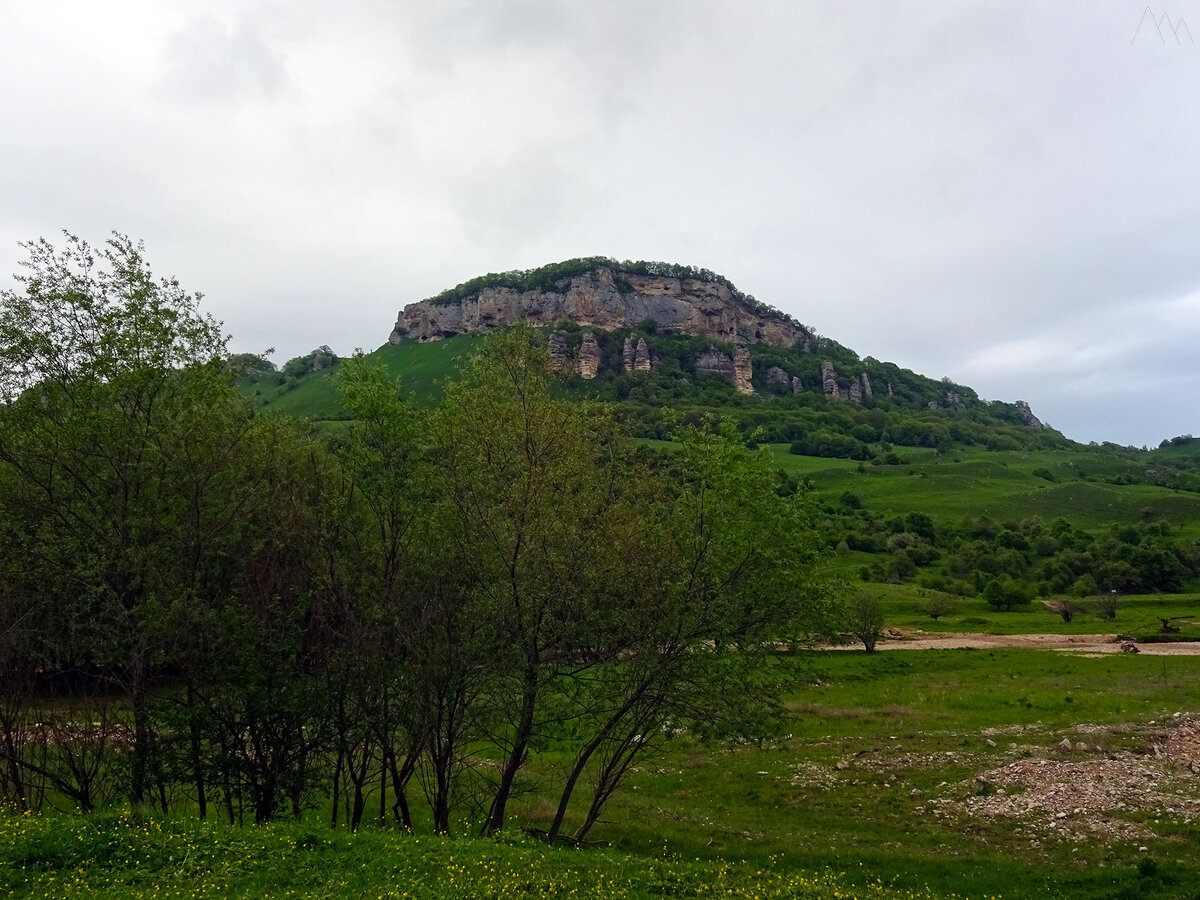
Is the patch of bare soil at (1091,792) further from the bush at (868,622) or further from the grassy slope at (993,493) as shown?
the grassy slope at (993,493)

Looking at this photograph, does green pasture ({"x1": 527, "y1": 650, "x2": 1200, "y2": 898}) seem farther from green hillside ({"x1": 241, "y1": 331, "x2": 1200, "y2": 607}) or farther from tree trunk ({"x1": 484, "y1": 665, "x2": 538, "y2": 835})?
green hillside ({"x1": 241, "y1": 331, "x2": 1200, "y2": 607})

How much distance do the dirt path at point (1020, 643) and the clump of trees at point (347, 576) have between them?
45944 mm

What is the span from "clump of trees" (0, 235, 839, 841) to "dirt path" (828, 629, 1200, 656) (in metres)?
45.9

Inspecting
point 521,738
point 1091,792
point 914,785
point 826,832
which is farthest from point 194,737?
point 1091,792

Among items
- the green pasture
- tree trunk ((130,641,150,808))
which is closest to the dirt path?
the green pasture

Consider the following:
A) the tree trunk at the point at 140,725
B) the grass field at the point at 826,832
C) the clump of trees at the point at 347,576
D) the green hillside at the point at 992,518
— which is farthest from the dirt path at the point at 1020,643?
the tree trunk at the point at 140,725

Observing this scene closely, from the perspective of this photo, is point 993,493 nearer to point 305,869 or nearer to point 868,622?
point 868,622

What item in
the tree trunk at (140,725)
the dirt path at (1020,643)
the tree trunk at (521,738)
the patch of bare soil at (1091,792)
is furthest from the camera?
the dirt path at (1020,643)

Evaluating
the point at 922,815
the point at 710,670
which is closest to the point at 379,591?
the point at 710,670

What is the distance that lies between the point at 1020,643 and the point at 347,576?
6405 cm

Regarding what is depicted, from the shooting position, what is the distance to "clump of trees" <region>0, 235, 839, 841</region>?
16.4 m

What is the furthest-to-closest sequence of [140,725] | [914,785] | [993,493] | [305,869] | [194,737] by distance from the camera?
[993,493]
[914,785]
[194,737]
[140,725]
[305,869]

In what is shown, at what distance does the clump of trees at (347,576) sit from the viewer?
16391 millimetres

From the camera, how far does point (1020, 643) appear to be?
62.1m
